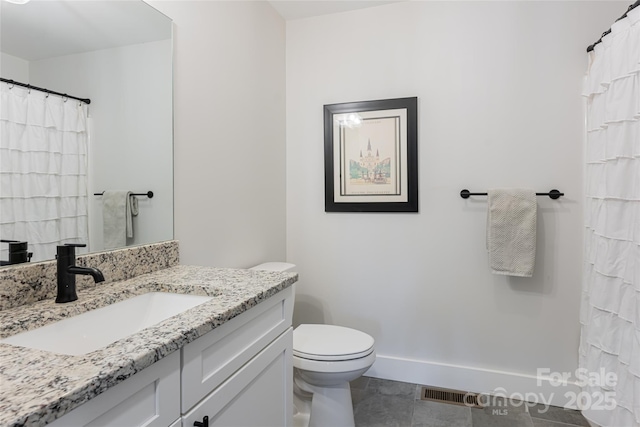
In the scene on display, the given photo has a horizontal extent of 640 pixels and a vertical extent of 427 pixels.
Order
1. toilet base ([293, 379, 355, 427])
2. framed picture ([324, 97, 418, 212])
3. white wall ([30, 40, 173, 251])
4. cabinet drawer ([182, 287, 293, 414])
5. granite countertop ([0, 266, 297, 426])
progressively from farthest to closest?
framed picture ([324, 97, 418, 212]), toilet base ([293, 379, 355, 427]), white wall ([30, 40, 173, 251]), cabinet drawer ([182, 287, 293, 414]), granite countertop ([0, 266, 297, 426])

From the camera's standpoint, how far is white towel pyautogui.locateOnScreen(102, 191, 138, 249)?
3.89ft

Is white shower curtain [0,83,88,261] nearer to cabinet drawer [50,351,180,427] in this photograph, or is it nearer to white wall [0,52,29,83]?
white wall [0,52,29,83]

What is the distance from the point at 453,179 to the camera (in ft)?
7.05

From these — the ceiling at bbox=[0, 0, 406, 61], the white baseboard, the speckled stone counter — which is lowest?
the white baseboard

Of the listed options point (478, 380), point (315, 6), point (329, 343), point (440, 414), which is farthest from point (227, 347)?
point (315, 6)

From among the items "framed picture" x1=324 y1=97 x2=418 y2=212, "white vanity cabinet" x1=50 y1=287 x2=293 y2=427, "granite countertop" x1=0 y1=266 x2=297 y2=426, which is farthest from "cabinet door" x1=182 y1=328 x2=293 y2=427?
"framed picture" x1=324 y1=97 x2=418 y2=212

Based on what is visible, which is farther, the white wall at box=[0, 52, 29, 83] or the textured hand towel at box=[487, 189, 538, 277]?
the textured hand towel at box=[487, 189, 538, 277]

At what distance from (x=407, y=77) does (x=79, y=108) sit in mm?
1815

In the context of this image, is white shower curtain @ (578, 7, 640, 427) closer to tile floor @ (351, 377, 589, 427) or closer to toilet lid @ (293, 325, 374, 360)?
tile floor @ (351, 377, 589, 427)

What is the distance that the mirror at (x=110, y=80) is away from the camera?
0.97 m

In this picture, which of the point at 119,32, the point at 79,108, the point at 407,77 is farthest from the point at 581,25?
the point at 79,108

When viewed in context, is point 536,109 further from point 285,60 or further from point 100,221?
point 100,221

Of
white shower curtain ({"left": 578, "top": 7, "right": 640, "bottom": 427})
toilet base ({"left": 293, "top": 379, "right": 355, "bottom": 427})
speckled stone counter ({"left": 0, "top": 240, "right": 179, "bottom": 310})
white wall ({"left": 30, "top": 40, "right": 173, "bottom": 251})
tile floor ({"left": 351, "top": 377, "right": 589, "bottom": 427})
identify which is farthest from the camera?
→ tile floor ({"left": 351, "top": 377, "right": 589, "bottom": 427})

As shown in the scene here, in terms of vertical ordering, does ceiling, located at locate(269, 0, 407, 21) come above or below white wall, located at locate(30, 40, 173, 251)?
above
